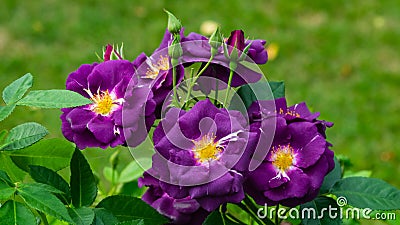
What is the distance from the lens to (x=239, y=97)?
0.89m

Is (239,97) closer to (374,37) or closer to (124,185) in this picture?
(124,185)

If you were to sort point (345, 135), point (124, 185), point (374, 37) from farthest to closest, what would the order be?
point (374, 37), point (345, 135), point (124, 185)

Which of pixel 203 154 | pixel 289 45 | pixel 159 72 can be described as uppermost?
pixel 289 45

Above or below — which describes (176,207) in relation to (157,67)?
below

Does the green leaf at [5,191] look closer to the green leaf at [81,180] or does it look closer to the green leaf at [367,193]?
the green leaf at [81,180]

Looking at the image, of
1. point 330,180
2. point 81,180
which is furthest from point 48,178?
point 330,180

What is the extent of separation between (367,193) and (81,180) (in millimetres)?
392

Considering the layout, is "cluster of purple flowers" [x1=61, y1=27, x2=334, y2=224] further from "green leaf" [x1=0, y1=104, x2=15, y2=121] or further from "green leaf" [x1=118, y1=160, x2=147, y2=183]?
"green leaf" [x1=118, y1=160, x2=147, y2=183]

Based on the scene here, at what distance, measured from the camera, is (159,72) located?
2.76 feet

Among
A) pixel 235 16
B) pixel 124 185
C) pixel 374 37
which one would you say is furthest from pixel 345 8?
pixel 124 185

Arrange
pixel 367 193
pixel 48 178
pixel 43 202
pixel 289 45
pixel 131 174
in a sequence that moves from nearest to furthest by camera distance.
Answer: pixel 43 202
pixel 48 178
pixel 367 193
pixel 131 174
pixel 289 45

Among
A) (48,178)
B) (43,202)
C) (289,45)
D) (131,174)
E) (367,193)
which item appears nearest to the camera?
(43,202)

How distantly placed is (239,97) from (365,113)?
1.79 meters

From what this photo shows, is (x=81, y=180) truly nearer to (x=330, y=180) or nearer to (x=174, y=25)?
(x=174, y=25)
